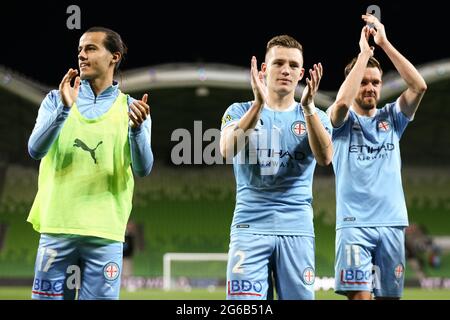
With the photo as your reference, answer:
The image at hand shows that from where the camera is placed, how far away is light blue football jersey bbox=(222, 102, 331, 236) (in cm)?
514

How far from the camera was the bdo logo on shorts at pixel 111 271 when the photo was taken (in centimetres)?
477

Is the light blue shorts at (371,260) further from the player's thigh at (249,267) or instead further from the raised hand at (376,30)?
the raised hand at (376,30)

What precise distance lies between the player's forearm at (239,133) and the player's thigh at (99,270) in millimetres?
986

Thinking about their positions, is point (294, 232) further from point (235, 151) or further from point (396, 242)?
point (396, 242)

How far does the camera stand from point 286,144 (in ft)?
17.3

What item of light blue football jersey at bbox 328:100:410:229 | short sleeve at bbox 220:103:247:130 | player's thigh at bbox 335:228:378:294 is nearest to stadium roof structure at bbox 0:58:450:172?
light blue football jersey at bbox 328:100:410:229

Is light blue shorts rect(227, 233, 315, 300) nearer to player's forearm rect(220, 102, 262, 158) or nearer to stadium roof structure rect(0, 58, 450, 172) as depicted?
player's forearm rect(220, 102, 262, 158)

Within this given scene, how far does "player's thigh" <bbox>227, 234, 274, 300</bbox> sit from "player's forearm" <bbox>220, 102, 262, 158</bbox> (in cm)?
59

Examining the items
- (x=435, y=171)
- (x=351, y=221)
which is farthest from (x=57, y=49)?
(x=351, y=221)

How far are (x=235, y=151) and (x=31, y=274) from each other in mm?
23111

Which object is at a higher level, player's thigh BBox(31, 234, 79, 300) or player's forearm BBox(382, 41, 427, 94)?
player's forearm BBox(382, 41, 427, 94)

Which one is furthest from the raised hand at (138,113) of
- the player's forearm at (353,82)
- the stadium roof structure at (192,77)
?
the stadium roof structure at (192,77)

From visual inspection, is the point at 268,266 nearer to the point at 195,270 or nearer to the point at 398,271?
the point at 398,271

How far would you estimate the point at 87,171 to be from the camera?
16.2ft
